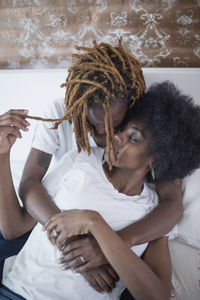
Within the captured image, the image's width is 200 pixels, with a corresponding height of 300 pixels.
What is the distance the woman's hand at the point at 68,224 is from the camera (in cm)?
74

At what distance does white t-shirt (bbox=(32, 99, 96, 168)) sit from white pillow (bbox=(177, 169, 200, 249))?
1.44 ft

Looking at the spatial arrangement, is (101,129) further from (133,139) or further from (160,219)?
(160,219)

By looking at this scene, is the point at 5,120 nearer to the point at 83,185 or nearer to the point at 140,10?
the point at 83,185

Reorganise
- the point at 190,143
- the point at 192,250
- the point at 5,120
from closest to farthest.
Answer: the point at 5,120 → the point at 190,143 → the point at 192,250

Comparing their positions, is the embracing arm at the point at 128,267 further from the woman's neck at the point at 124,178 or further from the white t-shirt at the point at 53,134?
the white t-shirt at the point at 53,134

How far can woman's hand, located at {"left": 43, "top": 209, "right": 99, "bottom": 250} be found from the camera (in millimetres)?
738

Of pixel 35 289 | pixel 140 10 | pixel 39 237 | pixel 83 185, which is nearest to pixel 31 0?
pixel 140 10

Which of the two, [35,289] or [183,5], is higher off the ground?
[183,5]

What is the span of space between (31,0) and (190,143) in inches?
41.8

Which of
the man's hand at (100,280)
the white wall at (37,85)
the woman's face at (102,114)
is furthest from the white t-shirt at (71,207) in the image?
the white wall at (37,85)

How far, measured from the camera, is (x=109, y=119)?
0.80 meters

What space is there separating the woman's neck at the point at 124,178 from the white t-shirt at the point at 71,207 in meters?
0.04

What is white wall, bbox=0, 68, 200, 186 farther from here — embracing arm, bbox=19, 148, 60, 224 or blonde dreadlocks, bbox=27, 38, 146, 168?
embracing arm, bbox=19, 148, 60, 224

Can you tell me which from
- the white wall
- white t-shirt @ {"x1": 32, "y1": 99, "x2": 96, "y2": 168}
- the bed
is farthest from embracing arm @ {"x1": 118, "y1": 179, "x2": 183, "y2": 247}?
the white wall
